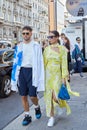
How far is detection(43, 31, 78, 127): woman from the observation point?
19.0 ft

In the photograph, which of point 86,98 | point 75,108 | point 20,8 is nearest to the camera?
point 75,108

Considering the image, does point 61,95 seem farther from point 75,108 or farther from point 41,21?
point 41,21

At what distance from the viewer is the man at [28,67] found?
5719 mm

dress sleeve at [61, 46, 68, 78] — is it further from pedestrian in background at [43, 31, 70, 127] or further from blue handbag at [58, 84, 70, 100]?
blue handbag at [58, 84, 70, 100]

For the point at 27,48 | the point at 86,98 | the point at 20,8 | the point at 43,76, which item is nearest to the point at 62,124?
the point at 43,76

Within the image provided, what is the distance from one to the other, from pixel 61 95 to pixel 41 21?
10237 cm

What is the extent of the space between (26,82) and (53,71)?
1.63 feet

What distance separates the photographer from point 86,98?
324 inches

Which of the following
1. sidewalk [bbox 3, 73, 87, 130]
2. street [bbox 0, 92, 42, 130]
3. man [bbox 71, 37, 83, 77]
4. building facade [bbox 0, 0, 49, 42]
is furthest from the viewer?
building facade [bbox 0, 0, 49, 42]

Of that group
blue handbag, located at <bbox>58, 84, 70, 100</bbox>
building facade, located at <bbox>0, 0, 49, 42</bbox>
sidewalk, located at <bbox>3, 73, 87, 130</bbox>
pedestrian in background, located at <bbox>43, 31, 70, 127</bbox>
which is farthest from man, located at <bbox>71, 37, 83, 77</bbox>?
building facade, located at <bbox>0, 0, 49, 42</bbox>

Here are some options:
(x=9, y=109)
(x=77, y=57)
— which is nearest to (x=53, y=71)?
(x=9, y=109)

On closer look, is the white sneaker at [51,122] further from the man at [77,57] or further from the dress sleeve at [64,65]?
the man at [77,57]

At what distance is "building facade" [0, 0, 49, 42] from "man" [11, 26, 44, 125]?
53.7m

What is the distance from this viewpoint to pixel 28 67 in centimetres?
581
